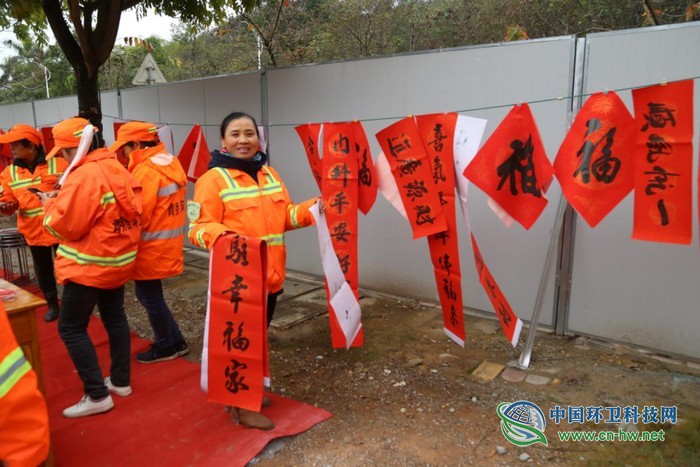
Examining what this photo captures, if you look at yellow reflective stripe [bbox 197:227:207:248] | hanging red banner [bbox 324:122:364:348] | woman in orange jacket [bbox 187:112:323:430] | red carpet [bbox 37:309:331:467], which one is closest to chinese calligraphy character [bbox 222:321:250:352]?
woman in orange jacket [bbox 187:112:323:430]

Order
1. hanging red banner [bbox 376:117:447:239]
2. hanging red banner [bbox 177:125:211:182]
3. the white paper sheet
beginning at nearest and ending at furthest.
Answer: the white paper sheet
hanging red banner [bbox 376:117:447:239]
hanging red banner [bbox 177:125:211:182]

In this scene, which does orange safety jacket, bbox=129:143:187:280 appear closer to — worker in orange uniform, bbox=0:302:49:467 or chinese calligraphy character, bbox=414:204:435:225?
chinese calligraphy character, bbox=414:204:435:225

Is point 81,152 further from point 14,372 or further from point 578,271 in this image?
point 578,271

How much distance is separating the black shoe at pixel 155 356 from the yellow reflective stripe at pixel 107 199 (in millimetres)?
1534

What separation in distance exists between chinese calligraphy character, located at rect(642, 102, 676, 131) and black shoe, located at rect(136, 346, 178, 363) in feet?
11.8

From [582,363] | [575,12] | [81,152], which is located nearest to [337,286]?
[81,152]

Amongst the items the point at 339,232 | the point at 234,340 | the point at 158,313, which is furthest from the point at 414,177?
the point at 158,313

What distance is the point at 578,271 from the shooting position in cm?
417

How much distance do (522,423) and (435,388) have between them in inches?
25.0

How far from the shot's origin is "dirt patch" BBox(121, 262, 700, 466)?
2.74 metres

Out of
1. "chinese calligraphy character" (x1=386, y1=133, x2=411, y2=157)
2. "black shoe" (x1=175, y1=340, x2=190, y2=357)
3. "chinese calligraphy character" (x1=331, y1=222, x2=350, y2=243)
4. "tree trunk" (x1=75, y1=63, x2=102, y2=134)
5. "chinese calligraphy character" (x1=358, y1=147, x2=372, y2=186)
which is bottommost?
"black shoe" (x1=175, y1=340, x2=190, y2=357)

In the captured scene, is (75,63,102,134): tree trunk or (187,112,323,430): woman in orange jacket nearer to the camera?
(187,112,323,430): woman in orange jacket

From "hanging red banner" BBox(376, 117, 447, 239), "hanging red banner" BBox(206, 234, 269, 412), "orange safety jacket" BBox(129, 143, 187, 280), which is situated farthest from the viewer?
"orange safety jacket" BBox(129, 143, 187, 280)

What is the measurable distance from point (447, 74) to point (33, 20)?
6884mm
